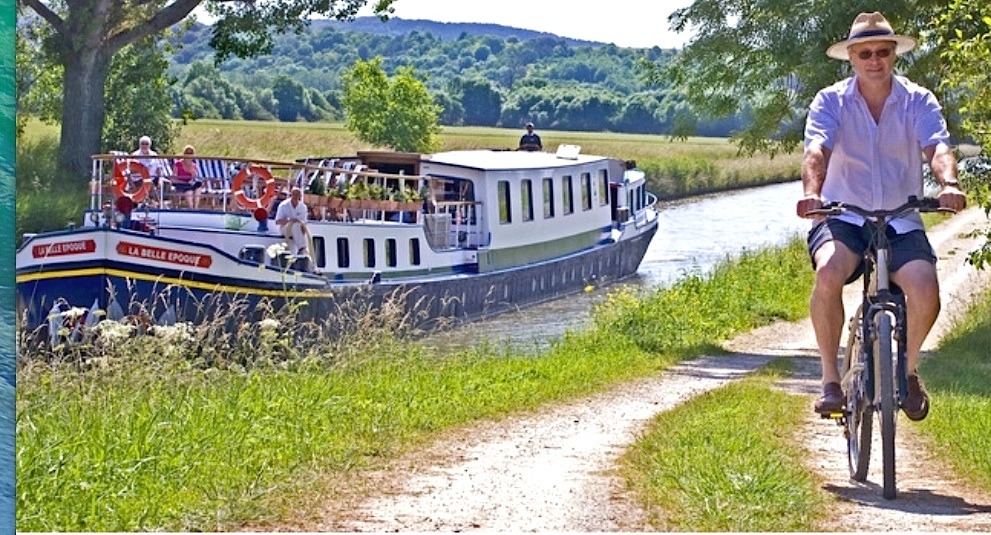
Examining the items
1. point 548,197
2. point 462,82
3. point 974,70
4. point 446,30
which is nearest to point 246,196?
point 548,197

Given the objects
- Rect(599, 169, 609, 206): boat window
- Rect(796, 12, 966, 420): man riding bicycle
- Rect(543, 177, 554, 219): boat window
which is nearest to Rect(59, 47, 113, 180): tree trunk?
Rect(543, 177, 554, 219): boat window

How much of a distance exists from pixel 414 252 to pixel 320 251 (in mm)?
2797

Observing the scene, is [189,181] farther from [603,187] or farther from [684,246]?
[684,246]

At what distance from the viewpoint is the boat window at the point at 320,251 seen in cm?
2548

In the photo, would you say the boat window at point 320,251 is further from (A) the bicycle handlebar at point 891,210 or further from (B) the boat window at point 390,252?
(A) the bicycle handlebar at point 891,210

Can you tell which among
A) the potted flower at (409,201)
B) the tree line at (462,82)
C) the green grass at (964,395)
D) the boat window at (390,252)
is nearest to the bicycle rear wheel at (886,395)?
the green grass at (964,395)

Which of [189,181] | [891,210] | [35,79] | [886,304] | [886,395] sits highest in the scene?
[35,79]

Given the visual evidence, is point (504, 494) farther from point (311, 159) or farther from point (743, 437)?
point (311, 159)

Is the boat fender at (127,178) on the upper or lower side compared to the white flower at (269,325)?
upper

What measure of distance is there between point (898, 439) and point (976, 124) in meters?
6.30

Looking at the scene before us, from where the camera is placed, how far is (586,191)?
35688 millimetres

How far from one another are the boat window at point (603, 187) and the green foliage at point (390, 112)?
27.7m

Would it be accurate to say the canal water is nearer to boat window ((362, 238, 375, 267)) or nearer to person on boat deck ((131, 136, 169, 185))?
boat window ((362, 238, 375, 267))

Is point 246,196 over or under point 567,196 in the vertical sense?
over
